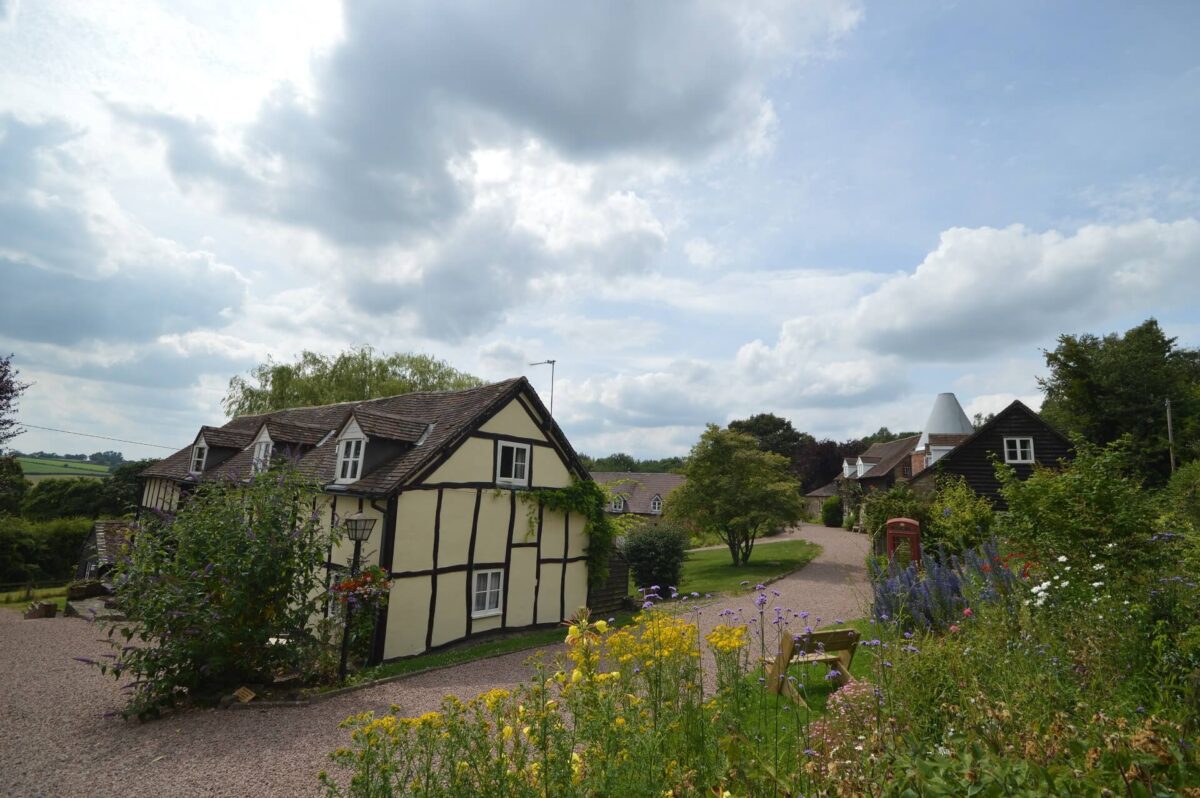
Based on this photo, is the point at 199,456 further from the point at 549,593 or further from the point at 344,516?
the point at 549,593

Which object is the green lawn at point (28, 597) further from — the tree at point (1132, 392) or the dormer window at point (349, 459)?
the tree at point (1132, 392)

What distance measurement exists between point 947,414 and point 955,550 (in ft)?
90.9

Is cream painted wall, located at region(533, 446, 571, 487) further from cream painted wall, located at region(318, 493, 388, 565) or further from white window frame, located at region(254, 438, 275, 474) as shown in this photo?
white window frame, located at region(254, 438, 275, 474)

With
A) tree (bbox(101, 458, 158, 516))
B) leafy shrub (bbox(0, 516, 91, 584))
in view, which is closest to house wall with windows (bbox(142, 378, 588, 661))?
leafy shrub (bbox(0, 516, 91, 584))

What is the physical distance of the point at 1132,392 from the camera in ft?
107

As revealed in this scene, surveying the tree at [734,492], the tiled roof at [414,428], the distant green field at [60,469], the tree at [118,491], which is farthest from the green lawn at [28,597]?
the tree at [734,492]

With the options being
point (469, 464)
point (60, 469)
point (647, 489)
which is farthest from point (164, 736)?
point (60, 469)

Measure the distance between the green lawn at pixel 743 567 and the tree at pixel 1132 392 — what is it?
18.0 m

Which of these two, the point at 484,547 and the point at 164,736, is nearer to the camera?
the point at 164,736

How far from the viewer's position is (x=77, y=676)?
1119 centimetres

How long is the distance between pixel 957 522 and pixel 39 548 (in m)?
37.0

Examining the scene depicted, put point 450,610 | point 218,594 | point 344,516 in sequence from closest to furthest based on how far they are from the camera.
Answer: point 218,594 → point 450,610 → point 344,516

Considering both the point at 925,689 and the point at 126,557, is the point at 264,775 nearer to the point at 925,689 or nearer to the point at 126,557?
the point at 126,557

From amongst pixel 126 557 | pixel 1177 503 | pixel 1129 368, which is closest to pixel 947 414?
pixel 1129 368
